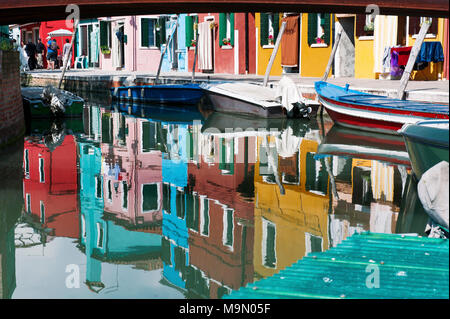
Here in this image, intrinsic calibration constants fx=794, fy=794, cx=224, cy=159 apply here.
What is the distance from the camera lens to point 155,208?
775 centimetres

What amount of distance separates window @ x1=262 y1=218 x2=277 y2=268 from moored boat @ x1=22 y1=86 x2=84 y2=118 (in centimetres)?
1131

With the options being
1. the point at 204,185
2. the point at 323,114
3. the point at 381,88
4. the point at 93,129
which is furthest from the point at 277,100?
the point at 204,185

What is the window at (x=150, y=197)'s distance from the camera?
306 inches

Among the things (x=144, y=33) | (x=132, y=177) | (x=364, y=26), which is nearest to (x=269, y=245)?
(x=132, y=177)

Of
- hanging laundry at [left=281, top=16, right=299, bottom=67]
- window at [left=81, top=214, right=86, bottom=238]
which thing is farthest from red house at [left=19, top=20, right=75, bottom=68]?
window at [left=81, top=214, right=86, bottom=238]

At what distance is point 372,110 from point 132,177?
573 centimetres

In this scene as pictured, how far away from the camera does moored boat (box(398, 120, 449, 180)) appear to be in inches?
261

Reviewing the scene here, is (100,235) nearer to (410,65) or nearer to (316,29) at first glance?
(410,65)

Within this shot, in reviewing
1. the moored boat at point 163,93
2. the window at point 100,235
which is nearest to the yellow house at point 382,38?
the moored boat at point 163,93

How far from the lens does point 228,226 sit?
685cm

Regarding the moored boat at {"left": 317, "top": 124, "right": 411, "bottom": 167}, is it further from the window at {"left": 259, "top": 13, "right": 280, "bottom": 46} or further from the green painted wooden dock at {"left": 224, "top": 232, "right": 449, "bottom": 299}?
the window at {"left": 259, "top": 13, "right": 280, "bottom": 46}

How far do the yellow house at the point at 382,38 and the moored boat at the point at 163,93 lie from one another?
4.69 metres

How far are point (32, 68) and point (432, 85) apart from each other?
2452 cm
